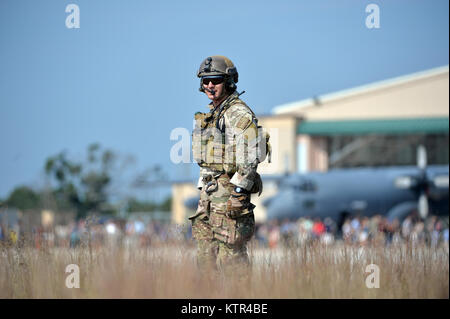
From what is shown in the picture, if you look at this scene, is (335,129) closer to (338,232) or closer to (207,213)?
(338,232)

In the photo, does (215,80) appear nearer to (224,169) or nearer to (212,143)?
(212,143)

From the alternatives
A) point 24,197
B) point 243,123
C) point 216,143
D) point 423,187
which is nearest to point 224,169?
point 216,143

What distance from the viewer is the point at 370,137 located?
53469 mm

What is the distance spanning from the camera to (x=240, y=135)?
19.0 feet

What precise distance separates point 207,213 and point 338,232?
95.9 ft

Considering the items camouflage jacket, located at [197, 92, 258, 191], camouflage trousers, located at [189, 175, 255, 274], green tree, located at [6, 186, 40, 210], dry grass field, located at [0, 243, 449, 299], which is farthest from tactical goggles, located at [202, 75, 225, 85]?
green tree, located at [6, 186, 40, 210]

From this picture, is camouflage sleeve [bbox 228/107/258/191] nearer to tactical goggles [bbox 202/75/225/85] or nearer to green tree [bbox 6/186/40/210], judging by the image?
tactical goggles [bbox 202/75/225/85]

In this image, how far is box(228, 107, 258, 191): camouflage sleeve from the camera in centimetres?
575

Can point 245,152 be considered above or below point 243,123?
below

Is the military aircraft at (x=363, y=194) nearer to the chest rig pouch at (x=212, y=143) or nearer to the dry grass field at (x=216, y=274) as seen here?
the dry grass field at (x=216, y=274)

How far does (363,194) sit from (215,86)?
2953 centimetres

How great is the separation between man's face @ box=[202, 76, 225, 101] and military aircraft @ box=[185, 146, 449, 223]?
2644 centimetres
